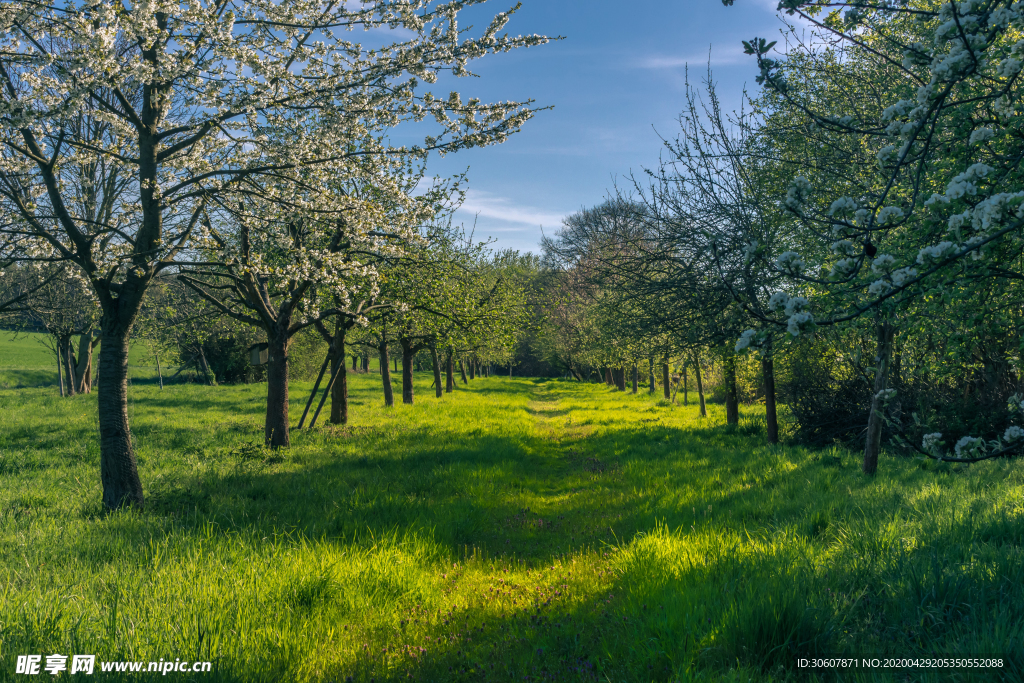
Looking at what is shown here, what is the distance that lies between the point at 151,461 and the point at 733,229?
13.1 metres

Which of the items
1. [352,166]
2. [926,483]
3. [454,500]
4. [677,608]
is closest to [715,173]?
[926,483]

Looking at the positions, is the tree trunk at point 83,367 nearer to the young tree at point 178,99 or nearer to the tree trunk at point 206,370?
the tree trunk at point 206,370

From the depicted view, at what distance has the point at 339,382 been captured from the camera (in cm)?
1845

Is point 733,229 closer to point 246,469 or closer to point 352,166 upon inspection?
point 352,166

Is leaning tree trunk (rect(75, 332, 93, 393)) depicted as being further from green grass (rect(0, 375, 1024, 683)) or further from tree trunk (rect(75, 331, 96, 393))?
green grass (rect(0, 375, 1024, 683))

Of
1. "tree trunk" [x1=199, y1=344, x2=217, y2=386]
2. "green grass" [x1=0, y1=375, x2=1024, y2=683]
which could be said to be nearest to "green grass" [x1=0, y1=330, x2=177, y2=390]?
"tree trunk" [x1=199, y1=344, x2=217, y2=386]

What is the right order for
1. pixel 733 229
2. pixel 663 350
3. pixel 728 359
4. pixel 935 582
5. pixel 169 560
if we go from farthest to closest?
pixel 663 350, pixel 728 359, pixel 733 229, pixel 169 560, pixel 935 582

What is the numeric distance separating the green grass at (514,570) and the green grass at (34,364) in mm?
25415

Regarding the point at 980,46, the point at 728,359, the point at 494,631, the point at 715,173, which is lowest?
the point at 494,631

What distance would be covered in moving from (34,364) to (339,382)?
165 ft

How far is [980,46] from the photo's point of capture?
314 centimetres

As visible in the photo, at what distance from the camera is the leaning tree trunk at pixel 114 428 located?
6.95m

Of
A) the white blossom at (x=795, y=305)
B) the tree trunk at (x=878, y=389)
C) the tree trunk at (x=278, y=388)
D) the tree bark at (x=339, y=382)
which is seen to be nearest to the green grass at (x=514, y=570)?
the tree trunk at (x=878, y=389)

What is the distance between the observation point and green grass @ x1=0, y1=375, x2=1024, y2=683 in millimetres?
3355
